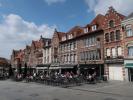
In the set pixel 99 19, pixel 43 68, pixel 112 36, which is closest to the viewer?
pixel 112 36

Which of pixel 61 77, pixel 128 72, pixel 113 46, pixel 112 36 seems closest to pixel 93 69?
pixel 113 46

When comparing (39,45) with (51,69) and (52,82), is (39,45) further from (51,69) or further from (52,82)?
(52,82)

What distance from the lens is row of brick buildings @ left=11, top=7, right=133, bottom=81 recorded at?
1260 inches

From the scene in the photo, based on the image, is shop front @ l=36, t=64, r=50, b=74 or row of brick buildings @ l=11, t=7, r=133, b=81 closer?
row of brick buildings @ l=11, t=7, r=133, b=81

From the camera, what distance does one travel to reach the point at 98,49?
37250 mm

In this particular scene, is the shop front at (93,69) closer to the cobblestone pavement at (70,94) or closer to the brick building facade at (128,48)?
the brick building facade at (128,48)

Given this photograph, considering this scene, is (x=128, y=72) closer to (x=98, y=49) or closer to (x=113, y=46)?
(x=113, y=46)

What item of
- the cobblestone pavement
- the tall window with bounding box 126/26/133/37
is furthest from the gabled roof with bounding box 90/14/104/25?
the cobblestone pavement

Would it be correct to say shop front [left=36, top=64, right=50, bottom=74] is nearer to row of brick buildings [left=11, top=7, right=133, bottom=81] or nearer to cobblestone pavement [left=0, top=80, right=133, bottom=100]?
row of brick buildings [left=11, top=7, right=133, bottom=81]

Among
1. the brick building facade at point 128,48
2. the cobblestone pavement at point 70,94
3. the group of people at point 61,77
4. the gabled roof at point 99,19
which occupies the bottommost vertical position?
the cobblestone pavement at point 70,94

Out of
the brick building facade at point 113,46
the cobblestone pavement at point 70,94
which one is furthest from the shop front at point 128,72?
the cobblestone pavement at point 70,94

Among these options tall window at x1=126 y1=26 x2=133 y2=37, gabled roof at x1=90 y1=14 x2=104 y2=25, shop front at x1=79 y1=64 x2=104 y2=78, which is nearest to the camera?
tall window at x1=126 y1=26 x2=133 y2=37

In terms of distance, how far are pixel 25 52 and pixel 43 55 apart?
51.0 feet

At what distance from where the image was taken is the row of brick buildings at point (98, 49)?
105ft
